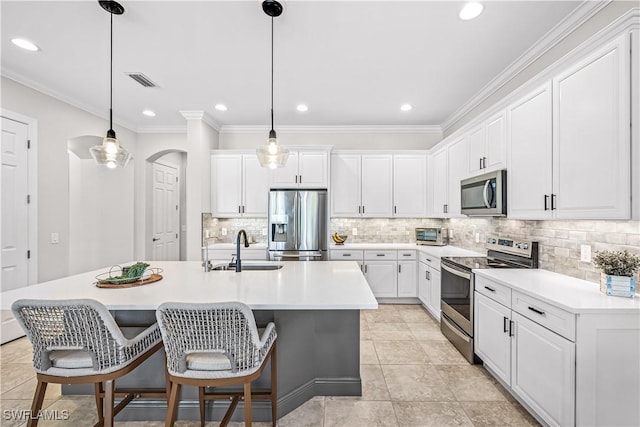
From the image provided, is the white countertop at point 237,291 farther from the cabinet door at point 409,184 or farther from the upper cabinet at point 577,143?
the cabinet door at point 409,184

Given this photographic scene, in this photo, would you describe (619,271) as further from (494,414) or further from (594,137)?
(494,414)

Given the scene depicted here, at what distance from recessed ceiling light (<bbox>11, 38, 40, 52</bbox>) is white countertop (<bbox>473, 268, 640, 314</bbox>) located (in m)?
4.43

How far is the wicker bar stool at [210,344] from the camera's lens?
4.68 ft

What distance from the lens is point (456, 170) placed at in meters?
3.85

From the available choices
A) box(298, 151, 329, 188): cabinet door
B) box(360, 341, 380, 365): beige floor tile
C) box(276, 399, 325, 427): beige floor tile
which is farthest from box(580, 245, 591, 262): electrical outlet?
box(298, 151, 329, 188): cabinet door

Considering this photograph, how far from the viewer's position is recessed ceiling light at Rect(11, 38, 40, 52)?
8.64ft

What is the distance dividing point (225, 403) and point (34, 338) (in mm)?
1171

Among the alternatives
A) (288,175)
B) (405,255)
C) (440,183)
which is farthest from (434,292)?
(288,175)

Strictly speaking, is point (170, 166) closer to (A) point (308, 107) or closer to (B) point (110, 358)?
(A) point (308, 107)

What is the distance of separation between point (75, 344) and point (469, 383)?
8.99ft

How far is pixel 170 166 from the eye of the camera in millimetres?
6270

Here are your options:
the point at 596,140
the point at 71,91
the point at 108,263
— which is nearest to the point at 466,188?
the point at 596,140

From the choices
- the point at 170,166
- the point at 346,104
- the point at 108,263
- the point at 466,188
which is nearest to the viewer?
the point at 466,188

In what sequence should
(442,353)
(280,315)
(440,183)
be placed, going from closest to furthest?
1. (280,315)
2. (442,353)
3. (440,183)
